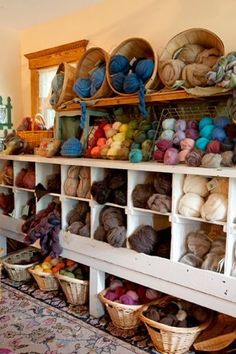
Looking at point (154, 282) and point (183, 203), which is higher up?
point (183, 203)

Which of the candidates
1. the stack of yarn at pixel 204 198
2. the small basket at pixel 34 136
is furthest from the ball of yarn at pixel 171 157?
the small basket at pixel 34 136

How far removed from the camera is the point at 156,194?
1.92m

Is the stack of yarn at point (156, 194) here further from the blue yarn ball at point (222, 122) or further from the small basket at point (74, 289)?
the small basket at point (74, 289)

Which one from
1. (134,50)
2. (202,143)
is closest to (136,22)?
(134,50)

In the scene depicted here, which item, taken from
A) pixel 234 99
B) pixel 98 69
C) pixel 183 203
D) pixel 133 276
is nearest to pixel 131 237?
Result: pixel 133 276

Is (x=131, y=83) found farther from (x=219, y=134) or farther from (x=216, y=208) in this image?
(x=216, y=208)

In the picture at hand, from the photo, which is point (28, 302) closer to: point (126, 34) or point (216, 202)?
point (216, 202)

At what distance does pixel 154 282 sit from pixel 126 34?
1696 millimetres

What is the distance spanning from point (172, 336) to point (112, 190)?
0.87m

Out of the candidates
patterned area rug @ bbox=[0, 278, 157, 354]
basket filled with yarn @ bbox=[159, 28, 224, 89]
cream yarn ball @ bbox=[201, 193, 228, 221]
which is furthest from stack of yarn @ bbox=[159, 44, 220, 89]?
patterned area rug @ bbox=[0, 278, 157, 354]

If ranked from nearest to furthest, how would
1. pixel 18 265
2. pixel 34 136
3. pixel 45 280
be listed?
pixel 45 280, pixel 18 265, pixel 34 136

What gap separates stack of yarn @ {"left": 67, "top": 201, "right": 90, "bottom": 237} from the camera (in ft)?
7.57

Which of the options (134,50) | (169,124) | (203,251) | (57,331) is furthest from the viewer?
(134,50)

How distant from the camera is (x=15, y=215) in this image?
2824 millimetres
